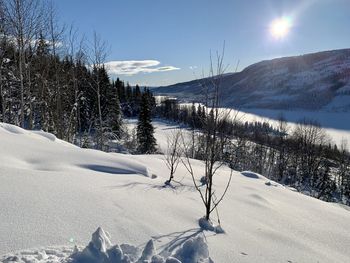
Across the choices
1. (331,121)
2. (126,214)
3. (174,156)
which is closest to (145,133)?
(174,156)

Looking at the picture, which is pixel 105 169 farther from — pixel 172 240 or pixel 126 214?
pixel 172 240

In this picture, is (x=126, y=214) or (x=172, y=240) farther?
(x=126, y=214)

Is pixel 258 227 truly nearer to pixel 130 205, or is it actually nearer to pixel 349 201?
pixel 130 205

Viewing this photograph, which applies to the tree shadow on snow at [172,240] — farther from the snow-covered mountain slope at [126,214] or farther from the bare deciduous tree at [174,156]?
the bare deciduous tree at [174,156]

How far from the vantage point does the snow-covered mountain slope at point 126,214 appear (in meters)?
3.64

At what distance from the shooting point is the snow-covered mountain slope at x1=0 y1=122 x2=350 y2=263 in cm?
364

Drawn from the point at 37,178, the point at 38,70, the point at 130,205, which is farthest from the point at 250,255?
the point at 38,70

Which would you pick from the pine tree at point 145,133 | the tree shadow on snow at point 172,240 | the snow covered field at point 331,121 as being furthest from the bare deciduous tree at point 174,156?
the snow covered field at point 331,121

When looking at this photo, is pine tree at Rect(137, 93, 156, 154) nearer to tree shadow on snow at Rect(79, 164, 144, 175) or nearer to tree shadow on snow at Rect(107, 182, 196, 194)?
tree shadow on snow at Rect(107, 182, 196, 194)

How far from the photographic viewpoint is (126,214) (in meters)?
4.41

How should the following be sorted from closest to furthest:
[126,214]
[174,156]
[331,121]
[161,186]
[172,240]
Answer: [172,240] < [126,214] < [161,186] < [174,156] < [331,121]

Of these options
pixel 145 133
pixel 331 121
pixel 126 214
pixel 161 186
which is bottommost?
pixel 331 121

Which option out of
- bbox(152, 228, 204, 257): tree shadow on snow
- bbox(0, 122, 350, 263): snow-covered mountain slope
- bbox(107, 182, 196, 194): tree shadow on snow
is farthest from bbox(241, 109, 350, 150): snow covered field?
bbox(152, 228, 204, 257): tree shadow on snow

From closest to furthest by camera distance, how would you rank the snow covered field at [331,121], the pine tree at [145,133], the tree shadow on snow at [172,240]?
the tree shadow on snow at [172,240], the pine tree at [145,133], the snow covered field at [331,121]
